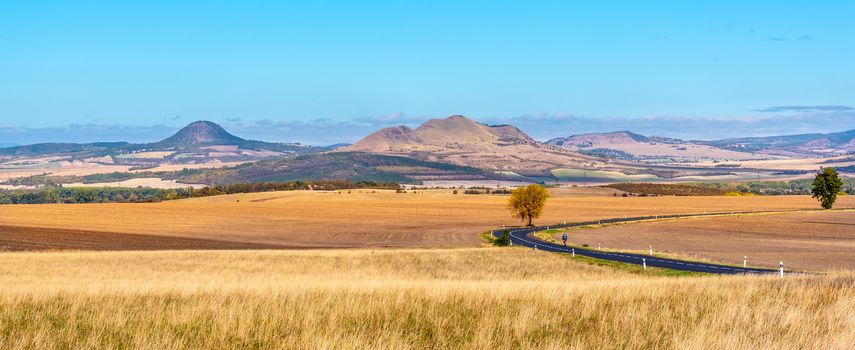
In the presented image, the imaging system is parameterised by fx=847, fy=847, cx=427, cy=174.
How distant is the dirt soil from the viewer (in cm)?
7169

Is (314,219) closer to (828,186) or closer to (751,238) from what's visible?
(751,238)

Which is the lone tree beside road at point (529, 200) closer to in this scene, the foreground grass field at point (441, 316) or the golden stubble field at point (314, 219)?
the golden stubble field at point (314, 219)

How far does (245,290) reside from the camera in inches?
669

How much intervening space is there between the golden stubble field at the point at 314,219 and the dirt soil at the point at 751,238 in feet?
61.1

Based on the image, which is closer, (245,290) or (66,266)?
(245,290)

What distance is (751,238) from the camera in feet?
328

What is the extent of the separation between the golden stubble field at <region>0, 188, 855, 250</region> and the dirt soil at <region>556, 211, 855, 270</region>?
18.6 metres

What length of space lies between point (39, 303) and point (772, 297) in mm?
13399

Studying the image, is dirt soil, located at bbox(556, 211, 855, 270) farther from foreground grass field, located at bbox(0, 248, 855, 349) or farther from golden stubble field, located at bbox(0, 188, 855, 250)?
foreground grass field, located at bbox(0, 248, 855, 349)

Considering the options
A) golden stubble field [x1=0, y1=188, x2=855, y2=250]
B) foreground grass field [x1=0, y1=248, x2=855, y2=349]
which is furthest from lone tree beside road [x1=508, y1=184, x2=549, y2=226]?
foreground grass field [x1=0, y1=248, x2=855, y2=349]

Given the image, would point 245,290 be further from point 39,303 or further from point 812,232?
point 812,232

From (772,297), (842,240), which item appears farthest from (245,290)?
(842,240)

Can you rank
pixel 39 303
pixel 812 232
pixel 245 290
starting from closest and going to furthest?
pixel 39 303
pixel 245 290
pixel 812 232

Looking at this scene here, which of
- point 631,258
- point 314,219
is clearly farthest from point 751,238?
point 314,219
